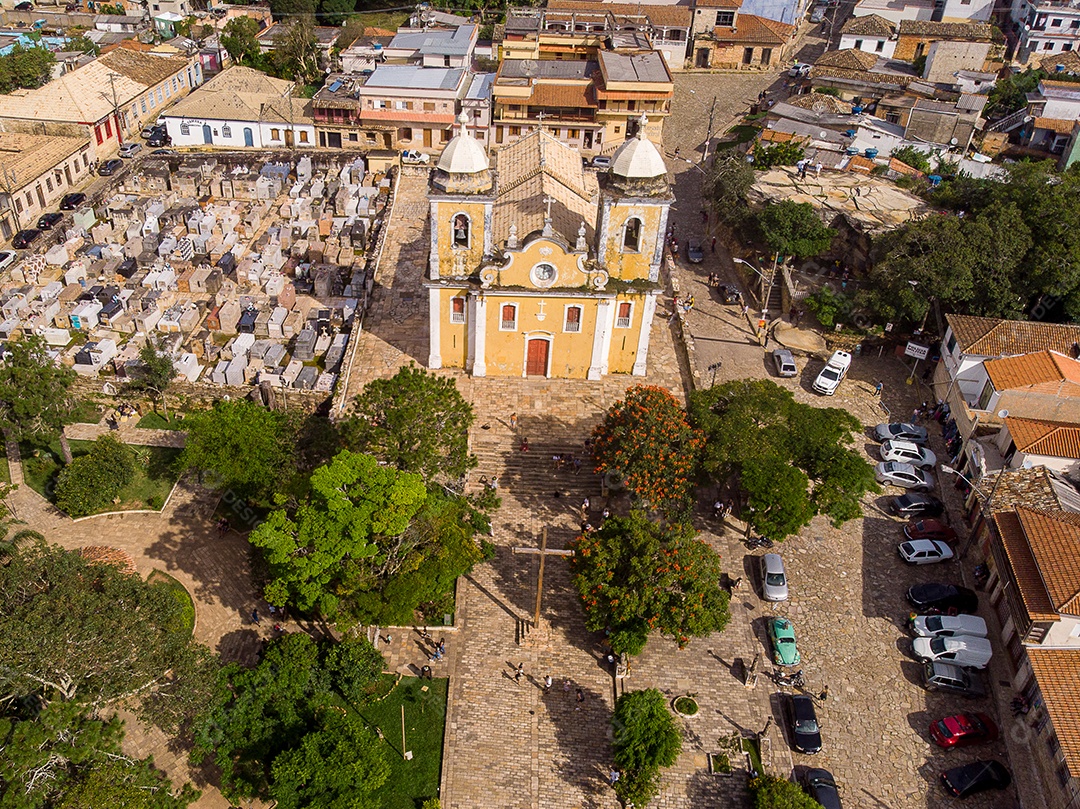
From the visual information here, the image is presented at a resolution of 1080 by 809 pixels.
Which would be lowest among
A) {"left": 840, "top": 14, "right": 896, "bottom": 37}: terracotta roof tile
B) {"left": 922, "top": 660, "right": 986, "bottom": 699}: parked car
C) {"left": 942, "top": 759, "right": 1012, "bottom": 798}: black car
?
{"left": 942, "top": 759, "right": 1012, "bottom": 798}: black car

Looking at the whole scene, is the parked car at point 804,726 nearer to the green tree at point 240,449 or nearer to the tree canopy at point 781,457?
the tree canopy at point 781,457

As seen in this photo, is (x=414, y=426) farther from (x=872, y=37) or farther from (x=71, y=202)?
(x=872, y=37)

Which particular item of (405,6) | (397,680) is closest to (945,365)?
(397,680)

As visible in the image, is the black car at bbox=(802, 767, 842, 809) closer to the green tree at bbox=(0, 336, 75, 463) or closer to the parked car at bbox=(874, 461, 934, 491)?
the parked car at bbox=(874, 461, 934, 491)

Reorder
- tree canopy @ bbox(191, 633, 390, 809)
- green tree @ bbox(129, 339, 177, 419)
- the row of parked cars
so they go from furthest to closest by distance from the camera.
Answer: green tree @ bbox(129, 339, 177, 419) → the row of parked cars → tree canopy @ bbox(191, 633, 390, 809)

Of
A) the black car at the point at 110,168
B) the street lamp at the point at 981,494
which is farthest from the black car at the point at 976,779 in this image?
the black car at the point at 110,168

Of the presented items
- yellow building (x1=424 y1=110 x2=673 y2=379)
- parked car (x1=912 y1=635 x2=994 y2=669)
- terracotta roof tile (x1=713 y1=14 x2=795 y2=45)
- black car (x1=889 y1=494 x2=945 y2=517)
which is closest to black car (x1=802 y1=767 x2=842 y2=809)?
parked car (x1=912 y1=635 x2=994 y2=669)

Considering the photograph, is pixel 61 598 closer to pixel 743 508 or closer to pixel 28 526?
pixel 28 526
